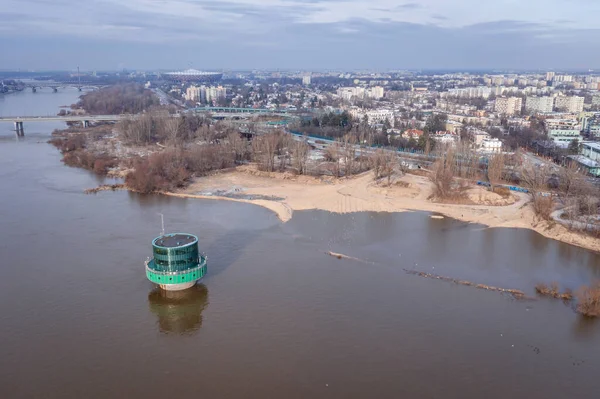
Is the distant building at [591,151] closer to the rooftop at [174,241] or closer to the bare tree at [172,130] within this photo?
the rooftop at [174,241]

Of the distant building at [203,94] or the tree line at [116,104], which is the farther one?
the distant building at [203,94]

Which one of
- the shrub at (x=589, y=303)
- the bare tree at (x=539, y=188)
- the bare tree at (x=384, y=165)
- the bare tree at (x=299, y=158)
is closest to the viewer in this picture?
the shrub at (x=589, y=303)

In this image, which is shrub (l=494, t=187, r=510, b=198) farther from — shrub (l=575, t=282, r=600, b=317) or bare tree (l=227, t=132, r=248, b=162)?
bare tree (l=227, t=132, r=248, b=162)

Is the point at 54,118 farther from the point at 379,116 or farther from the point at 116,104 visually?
the point at 379,116

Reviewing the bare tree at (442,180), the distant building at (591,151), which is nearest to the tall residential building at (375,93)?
the distant building at (591,151)

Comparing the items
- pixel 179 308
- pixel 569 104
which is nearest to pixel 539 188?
pixel 179 308

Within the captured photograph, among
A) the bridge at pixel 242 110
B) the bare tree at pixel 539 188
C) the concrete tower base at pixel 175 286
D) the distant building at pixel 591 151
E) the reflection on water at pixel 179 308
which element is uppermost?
the bridge at pixel 242 110

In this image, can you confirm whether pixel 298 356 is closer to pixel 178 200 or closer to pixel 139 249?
pixel 139 249
